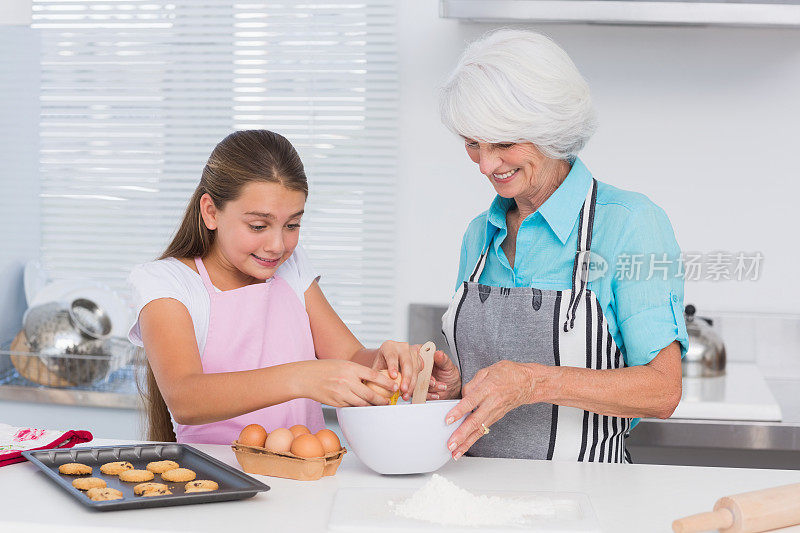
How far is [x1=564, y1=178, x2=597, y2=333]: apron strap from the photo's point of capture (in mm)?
1440

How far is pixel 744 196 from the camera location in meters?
2.53

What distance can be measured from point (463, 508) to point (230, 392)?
450 millimetres

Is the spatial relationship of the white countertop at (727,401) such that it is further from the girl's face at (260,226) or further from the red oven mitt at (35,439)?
the red oven mitt at (35,439)

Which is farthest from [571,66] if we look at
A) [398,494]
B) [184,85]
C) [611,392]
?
[184,85]

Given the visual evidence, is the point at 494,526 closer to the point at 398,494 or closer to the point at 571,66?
the point at 398,494

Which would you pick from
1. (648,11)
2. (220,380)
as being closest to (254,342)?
(220,380)

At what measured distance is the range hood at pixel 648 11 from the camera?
6.79ft

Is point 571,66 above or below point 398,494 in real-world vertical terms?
above

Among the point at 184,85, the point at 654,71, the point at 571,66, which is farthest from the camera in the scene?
the point at 184,85

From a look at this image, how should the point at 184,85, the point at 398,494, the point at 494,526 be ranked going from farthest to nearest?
the point at 184,85, the point at 398,494, the point at 494,526

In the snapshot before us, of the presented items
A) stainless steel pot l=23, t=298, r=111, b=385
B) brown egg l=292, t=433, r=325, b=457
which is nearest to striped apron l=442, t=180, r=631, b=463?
brown egg l=292, t=433, r=325, b=457

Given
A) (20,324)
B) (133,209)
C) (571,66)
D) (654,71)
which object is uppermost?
(654,71)

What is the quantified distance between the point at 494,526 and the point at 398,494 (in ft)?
0.54

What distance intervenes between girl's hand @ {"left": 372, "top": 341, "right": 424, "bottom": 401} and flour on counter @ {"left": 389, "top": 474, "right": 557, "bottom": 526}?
0.29m
